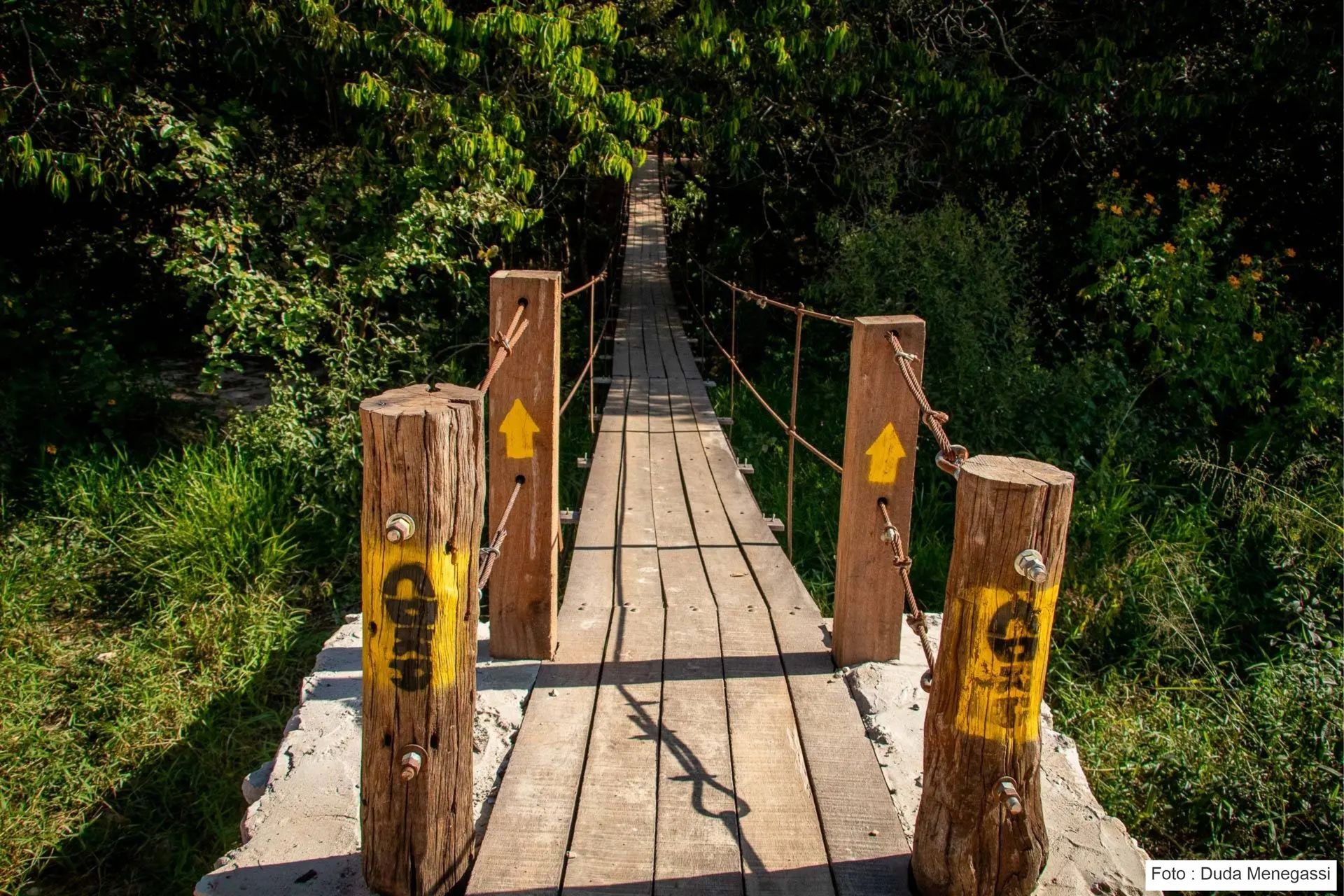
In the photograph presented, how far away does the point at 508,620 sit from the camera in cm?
226

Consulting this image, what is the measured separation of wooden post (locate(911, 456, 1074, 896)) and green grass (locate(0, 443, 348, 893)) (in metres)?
2.53

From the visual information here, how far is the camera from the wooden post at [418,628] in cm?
140

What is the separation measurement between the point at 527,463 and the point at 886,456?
0.76 metres

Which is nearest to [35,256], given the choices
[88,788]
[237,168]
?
[237,168]

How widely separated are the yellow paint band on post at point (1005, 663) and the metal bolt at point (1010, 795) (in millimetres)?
56

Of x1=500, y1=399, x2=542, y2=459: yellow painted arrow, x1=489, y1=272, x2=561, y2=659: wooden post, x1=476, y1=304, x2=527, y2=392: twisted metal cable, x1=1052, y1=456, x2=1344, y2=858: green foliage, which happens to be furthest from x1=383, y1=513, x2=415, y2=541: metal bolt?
x1=1052, y1=456, x2=1344, y2=858: green foliage

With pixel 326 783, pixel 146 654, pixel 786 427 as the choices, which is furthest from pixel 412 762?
pixel 146 654

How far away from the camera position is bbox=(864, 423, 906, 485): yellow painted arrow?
6.98 ft

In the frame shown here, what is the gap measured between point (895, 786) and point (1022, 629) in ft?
1.97

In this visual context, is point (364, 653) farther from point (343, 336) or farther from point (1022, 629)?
point (343, 336)

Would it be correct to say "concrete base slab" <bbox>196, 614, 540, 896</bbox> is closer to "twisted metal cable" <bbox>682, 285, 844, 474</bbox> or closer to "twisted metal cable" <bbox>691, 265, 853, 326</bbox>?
"twisted metal cable" <bbox>682, 285, 844, 474</bbox>
